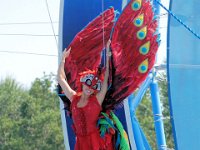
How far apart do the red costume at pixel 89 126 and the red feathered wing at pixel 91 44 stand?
0.49m

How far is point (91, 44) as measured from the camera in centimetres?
431

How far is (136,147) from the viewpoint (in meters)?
4.29

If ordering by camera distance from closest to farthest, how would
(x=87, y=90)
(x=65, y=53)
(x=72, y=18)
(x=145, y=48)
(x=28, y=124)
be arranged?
(x=87, y=90)
(x=145, y=48)
(x=65, y=53)
(x=72, y=18)
(x=28, y=124)

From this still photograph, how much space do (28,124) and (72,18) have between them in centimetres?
952

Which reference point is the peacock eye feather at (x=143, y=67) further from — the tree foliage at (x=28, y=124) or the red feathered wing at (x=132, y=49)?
the tree foliage at (x=28, y=124)

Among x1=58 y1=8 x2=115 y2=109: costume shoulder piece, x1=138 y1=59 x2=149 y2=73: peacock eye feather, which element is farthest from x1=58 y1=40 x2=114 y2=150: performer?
x1=58 y1=8 x2=115 y2=109: costume shoulder piece

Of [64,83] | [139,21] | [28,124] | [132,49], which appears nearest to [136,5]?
[139,21]

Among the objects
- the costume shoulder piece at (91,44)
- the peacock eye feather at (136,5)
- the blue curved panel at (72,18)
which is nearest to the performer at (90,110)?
the peacock eye feather at (136,5)

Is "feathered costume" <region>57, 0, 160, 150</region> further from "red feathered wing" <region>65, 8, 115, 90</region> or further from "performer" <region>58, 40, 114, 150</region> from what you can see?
"red feathered wing" <region>65, 8, 115, 90</region>

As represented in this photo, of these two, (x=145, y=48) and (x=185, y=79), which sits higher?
(x=145, y=48)

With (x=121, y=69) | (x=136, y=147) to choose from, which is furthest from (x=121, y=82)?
(x=136, y=147)

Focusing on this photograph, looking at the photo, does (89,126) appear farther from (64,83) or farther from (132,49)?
(132,49)

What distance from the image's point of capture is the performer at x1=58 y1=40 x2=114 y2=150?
12.4ft

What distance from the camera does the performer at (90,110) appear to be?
12.4 feet
